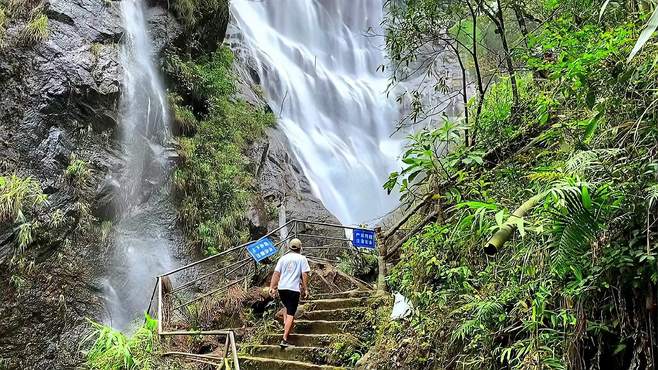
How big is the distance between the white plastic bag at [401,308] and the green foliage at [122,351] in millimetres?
2636

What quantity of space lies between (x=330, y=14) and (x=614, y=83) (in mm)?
21698

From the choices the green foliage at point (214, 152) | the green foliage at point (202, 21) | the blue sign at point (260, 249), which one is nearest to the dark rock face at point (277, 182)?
the green foliage at point (214, 152)

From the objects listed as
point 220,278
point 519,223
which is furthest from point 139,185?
point 519,223

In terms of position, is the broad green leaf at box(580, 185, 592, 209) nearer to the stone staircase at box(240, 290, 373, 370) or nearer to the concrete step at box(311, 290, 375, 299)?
the stone staircase at box(240, 290, 373, 370)

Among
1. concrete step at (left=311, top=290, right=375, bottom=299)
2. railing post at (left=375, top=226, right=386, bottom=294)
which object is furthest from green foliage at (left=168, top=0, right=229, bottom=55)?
railing post at (left=375, top=226, right=386, bottom=294)

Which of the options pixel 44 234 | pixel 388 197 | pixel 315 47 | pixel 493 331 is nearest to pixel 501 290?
pixel 493 331

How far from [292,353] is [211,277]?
4.81 m

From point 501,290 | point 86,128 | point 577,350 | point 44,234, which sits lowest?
point 577,350

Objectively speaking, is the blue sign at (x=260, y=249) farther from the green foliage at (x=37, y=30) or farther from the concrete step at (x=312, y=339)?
the green foliage at (x=37, y=30)

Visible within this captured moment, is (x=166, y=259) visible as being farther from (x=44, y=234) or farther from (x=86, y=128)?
(x=86, y=128)

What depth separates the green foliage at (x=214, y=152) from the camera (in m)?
10.5

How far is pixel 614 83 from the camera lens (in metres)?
2.77

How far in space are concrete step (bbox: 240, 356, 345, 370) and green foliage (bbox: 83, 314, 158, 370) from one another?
94 cm

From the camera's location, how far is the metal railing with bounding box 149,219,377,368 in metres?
6.28
